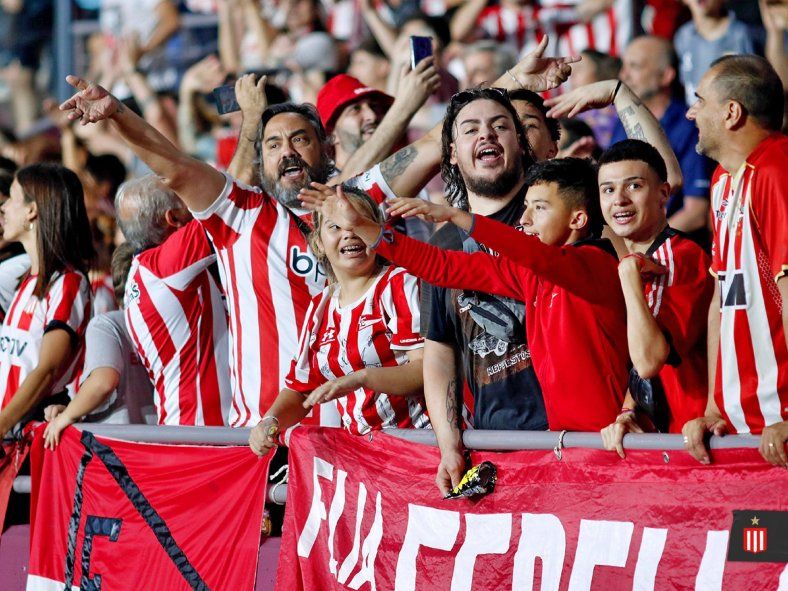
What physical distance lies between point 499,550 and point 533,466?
30 centimetres

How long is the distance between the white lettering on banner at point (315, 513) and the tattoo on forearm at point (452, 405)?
539 mm

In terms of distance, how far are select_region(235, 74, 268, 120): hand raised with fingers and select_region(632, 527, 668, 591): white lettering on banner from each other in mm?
3085

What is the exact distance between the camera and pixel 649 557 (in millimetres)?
3701

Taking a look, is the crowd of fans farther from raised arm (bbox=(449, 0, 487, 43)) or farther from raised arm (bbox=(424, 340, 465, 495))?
raised arm (bbox=(449, 0, 487, 43))

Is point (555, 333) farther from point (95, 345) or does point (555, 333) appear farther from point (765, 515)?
point (95, 345)

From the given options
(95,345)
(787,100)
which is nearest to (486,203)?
(95,345)

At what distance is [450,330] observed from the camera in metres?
4.60

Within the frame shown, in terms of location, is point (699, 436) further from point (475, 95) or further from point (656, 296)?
point (475, 95)

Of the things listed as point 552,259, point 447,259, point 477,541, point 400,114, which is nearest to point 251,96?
point 400,114

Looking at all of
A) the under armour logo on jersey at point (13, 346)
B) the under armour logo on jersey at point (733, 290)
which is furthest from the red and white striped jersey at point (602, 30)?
the under armour logo on jersey at point (733, 290)

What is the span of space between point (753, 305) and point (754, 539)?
724 mm

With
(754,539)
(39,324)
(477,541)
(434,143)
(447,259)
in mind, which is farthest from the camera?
(39,324)

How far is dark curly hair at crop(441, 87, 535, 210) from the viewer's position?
4.86m

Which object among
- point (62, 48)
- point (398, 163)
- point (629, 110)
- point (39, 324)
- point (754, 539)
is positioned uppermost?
point (62, 48)
